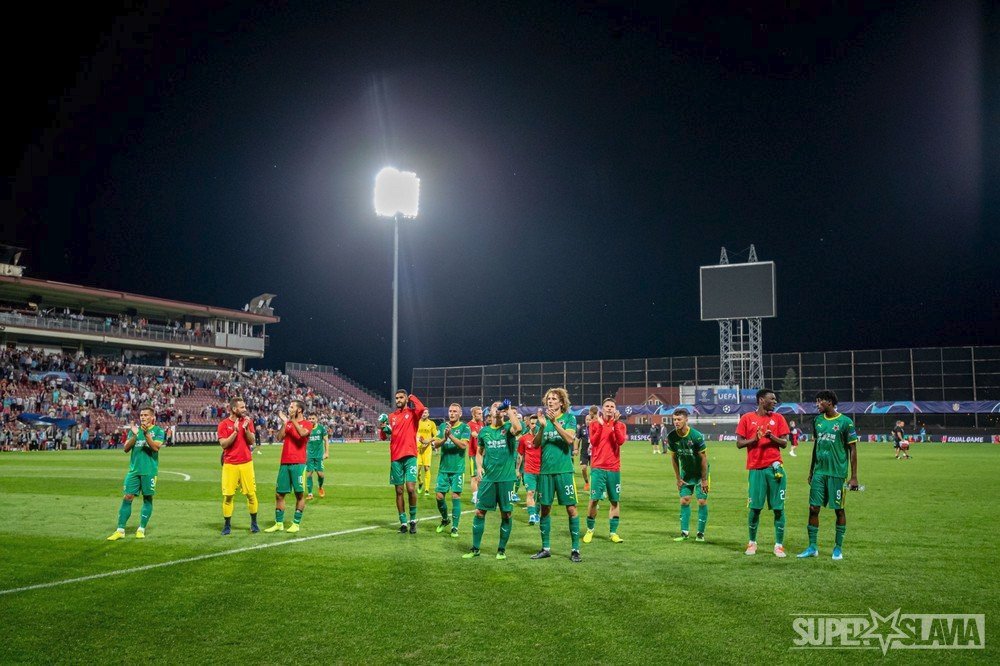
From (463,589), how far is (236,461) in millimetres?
5952

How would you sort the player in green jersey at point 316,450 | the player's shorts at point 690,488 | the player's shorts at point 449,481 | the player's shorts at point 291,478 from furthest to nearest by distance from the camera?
the player in green jersey at point 316,450 < the player's shorts at point 449,481 < the player's shorts at point 291,478 < the player's shorts at point 690,488

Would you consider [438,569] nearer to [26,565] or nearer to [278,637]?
[278,637]

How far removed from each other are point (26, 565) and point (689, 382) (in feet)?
246

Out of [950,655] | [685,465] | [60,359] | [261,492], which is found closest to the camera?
[950,655]

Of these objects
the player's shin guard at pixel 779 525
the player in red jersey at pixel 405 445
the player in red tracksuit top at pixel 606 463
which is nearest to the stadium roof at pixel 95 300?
the player in red jersey at pixel 405 445

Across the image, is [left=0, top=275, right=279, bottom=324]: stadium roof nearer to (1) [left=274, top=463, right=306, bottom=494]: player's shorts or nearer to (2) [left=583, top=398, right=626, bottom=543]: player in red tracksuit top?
(1) [left=274, top=463, right=306, bottom=494]: player's shorts

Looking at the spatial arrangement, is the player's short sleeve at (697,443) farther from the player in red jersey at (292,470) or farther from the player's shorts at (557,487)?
the player in red jersey at (292,470)

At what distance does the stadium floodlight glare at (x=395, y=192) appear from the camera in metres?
23.6

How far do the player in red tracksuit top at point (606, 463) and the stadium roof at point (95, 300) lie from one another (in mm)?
60567

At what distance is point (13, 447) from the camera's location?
45.8 meters

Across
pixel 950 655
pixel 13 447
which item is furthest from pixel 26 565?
pixel 13 447

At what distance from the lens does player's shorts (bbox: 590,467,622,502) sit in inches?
477

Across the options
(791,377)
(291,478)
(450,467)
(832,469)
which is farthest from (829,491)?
(791,377)

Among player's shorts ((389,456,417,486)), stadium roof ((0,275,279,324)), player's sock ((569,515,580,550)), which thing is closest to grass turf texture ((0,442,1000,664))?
player's sock ((569,515,580,550))
